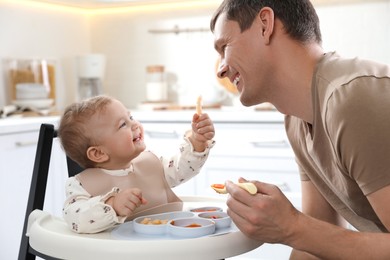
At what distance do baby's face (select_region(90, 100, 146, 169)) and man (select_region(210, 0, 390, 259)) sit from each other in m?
0.28

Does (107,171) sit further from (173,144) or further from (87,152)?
(173,144)

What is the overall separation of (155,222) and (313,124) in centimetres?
43

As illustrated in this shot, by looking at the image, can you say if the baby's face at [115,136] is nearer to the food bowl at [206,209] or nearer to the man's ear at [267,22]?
the food bowl at [206,209]

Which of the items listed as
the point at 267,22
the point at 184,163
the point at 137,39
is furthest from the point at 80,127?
the point at 137,39

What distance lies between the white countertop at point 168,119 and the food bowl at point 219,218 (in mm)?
1431

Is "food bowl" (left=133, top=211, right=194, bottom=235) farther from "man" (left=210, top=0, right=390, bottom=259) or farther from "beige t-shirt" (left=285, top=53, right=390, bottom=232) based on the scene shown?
"beige t-shirt" (left=285, top=53, right=390, bottom=232)

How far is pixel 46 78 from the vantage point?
3393mm

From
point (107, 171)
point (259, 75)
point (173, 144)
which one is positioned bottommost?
point (173, 144)

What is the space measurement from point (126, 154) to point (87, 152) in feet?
0.32

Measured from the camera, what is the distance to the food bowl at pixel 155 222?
4.05ft

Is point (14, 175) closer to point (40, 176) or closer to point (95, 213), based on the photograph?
point (40, 176)

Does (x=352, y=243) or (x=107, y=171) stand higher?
(x=107, y=171)

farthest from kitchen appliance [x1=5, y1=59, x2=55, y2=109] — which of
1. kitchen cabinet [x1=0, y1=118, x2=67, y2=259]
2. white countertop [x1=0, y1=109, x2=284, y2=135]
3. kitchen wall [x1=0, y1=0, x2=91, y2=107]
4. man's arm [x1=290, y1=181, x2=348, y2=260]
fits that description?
man's arm [x1=290, y1=181, x2=348, y2=260]

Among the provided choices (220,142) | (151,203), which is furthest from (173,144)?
(151,203)
